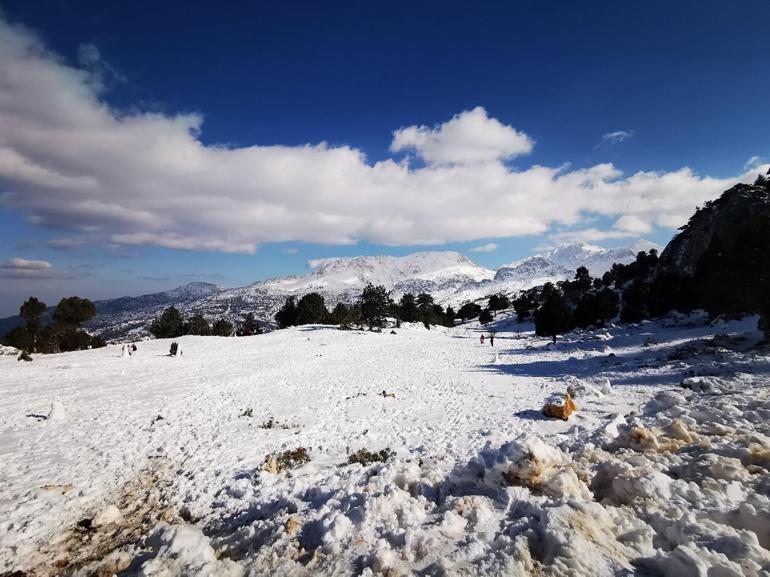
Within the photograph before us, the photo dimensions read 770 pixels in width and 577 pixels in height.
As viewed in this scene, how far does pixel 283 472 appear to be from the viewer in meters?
11.5

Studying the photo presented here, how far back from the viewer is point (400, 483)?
943cm

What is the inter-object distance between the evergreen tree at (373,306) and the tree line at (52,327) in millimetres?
53594

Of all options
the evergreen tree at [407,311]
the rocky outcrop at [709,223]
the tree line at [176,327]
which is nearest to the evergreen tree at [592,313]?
the rocky outcrop at [709,223]

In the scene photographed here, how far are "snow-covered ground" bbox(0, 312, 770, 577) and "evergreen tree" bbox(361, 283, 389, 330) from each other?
67400 millimetres

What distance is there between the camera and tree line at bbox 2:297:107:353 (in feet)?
197

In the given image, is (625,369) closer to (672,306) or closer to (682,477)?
(682,477)

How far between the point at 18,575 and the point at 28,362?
44837 millimetres

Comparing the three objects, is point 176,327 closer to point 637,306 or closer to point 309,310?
point 309,310

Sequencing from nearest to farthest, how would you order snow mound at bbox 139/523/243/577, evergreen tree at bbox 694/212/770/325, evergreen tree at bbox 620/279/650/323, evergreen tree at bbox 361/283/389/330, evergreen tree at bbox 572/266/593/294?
snow mound at bbox 139/523/243/577 < evergreen tree at bbox 694/212/770/325 < evergreen tree at bbox 620/279/650/323 < evergreen tree at bbox 361/283/389/330 < evergreen tree at bbox 572/266/593/294

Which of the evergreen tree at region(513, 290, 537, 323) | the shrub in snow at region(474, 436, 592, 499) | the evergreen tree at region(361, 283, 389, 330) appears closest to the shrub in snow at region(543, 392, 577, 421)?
the shrub in snow at region(474, 436, 592, 499)

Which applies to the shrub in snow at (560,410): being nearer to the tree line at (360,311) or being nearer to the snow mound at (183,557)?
the snow mound at (183,557)

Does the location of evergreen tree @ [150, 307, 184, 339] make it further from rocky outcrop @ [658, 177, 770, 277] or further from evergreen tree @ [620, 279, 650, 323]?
rocky outcrop @ [658, 177, 770, 277]

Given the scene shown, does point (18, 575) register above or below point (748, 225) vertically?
below

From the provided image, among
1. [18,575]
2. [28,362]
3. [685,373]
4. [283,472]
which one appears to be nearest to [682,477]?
[283,472]
